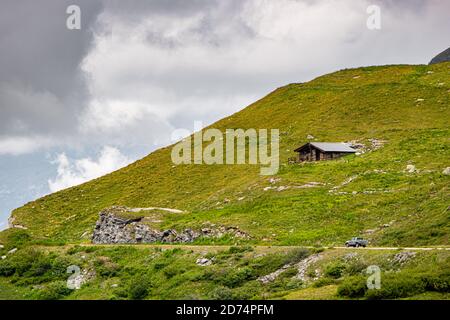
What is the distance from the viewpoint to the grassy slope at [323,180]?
4612 cm

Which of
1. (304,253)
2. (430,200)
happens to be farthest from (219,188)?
(304,253)

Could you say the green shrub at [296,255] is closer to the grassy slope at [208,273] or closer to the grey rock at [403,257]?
the grassy slope at [208,273]

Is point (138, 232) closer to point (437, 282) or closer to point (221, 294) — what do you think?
point (221, 294)

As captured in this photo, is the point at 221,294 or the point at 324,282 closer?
the point at 324,282

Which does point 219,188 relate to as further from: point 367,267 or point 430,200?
point 367,267

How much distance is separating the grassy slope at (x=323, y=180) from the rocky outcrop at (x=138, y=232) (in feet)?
6.22

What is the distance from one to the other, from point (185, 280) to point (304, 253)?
8.32 m

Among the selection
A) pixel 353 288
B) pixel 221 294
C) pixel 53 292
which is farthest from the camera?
pixel 53 292

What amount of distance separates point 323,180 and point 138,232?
22.7 meters

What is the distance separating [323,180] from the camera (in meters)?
62.1

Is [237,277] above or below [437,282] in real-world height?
below

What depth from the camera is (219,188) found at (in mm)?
75375

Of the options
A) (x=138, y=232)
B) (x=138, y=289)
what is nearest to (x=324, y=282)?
(x=138, y=289)
